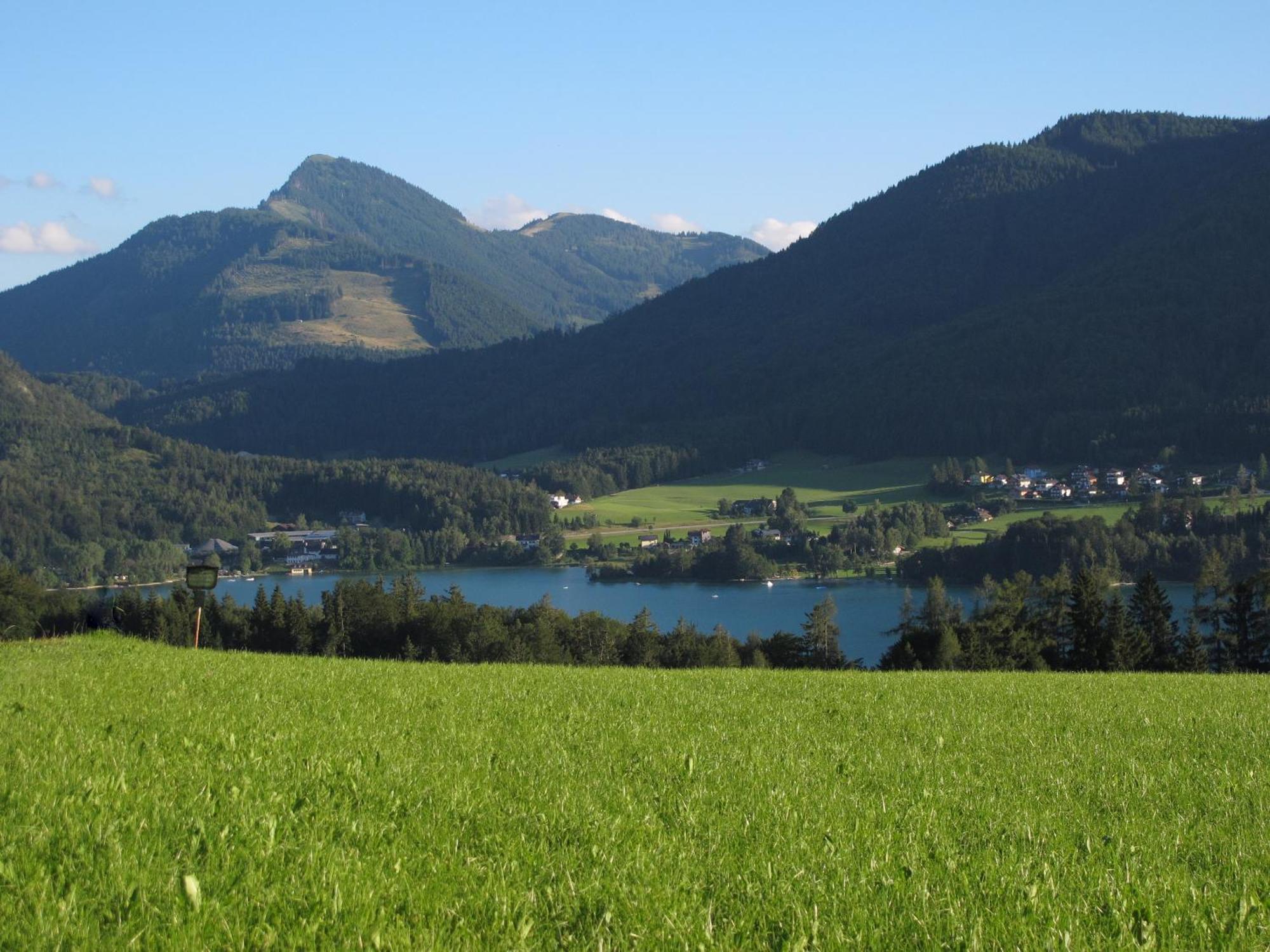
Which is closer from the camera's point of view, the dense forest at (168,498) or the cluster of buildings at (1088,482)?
the dense forest at (168,498)

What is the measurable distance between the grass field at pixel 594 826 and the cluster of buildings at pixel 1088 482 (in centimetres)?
12084

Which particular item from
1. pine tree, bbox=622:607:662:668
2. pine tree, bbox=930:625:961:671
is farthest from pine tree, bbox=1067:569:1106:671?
pine tree, bbox=622:607:662:668

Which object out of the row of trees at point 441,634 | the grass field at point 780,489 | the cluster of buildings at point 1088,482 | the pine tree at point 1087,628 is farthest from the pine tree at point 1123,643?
the cluster of buildings at point 1088,482

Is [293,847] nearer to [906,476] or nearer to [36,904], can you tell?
[36,904]

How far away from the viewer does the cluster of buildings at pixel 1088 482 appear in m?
126

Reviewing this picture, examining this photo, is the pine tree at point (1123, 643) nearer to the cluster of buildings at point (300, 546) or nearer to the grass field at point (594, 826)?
the grass field at point (594, 826)

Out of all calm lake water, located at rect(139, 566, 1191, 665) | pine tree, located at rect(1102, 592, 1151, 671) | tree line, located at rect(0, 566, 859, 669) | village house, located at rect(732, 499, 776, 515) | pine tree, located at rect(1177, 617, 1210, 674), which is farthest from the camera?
village house, located at rect(732, 499, 776, 515)

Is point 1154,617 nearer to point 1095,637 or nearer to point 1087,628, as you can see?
point 1087,628

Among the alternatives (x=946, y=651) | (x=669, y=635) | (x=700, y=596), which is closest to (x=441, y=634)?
(x=669, y=635)

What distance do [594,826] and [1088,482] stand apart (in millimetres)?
134817

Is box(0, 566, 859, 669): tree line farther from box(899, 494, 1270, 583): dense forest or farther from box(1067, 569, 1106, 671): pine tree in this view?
box(899, 494, 1270, 583): dense forest

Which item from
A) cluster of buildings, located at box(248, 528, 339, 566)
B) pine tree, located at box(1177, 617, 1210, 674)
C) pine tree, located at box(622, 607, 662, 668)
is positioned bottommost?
pine tree, located at box(1177, 617, 1210, 674)

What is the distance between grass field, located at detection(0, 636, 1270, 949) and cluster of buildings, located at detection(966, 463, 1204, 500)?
4757 inches

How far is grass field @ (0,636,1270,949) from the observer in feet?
18.2
